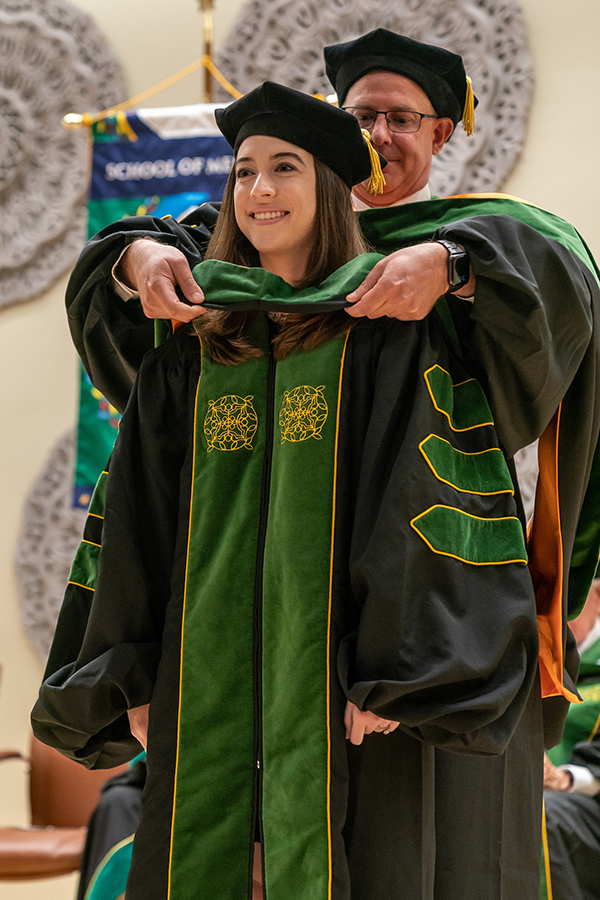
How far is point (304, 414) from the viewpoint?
6.08 ft

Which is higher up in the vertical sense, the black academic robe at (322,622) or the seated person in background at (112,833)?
the black academic robe at (322,622)

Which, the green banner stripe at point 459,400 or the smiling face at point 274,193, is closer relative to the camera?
the green banner stripe at point 459,400

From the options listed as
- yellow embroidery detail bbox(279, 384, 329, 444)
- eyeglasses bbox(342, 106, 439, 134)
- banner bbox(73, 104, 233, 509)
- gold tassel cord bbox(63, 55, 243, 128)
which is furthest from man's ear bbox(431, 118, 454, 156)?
gold tassel cord bbox(63, 55, 243, 128)

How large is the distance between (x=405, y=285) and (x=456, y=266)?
0.40 feet

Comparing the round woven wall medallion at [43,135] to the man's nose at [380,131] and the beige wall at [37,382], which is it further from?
the man's nose at [380,131]

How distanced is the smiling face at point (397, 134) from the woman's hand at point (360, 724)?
1.34 meters

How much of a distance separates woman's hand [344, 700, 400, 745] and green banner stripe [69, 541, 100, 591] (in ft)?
2.06

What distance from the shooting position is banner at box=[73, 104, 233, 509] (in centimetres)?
419

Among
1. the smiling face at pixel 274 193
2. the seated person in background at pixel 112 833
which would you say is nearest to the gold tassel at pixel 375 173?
the smiling face at pixel 274 193

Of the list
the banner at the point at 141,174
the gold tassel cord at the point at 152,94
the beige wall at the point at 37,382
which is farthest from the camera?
the beige wall at the point at 37,382

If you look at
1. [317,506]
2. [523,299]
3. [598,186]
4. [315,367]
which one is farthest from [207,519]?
[598,186]

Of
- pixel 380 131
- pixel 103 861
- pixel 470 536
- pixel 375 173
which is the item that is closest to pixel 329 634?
pixel 470 536

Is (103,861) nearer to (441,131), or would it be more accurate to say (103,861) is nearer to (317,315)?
(317,315)

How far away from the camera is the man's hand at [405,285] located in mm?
1743
